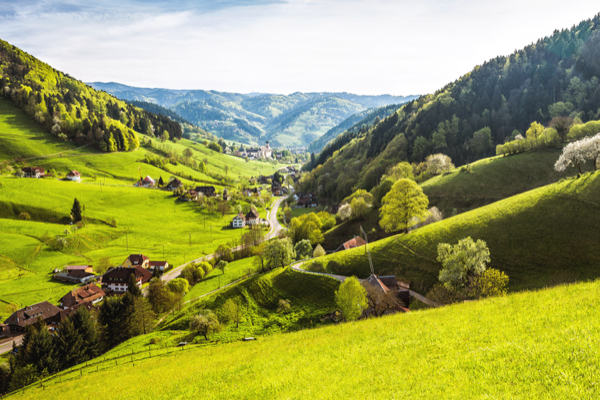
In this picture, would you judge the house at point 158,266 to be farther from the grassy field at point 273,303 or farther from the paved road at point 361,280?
the paved road at point 361,280

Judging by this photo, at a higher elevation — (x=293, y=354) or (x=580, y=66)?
(x=580, y=66)

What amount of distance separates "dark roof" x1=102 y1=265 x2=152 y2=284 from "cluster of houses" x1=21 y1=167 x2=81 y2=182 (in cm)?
10176

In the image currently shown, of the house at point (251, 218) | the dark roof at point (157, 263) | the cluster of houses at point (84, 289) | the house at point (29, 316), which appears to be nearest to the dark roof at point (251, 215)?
the house at point (251, 218)

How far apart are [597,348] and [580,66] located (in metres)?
221

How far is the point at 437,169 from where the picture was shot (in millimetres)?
111688

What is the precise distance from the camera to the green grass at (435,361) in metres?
12.0

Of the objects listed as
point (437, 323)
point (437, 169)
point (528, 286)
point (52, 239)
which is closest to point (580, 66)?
point (437, 169)

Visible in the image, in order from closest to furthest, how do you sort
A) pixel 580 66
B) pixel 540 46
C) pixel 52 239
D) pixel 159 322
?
1. pixel 159 322
2. pixel 52 239
3. pixel 580 66
4. pixel 540 46

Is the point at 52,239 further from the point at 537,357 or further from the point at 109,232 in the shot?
the point at 537,357

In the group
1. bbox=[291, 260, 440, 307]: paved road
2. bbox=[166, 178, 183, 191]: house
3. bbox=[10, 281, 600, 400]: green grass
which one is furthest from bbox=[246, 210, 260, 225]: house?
bbox=[10, 281, 600, 400]: green grass

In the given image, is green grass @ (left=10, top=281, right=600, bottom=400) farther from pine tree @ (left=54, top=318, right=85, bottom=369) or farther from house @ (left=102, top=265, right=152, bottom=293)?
house @ (left=102, top=265, right=152, bottom=293)

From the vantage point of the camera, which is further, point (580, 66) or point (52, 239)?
point (580, 66)

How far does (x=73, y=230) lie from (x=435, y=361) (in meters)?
139

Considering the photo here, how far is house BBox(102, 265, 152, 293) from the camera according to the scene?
291ft
